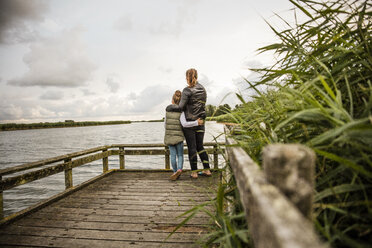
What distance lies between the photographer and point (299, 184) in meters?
0.50

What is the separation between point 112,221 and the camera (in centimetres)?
272

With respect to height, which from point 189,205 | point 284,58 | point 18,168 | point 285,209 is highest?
point 284,58

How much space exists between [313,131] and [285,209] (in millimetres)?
785

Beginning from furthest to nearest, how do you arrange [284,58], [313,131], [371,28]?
[284,58], [371,28], [313,131]

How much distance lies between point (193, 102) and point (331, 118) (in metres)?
3.39

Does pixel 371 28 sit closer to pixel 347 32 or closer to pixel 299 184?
pixel 347 32

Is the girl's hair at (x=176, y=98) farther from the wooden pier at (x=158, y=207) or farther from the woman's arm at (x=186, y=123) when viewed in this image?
the wooden pier at (x=158, y=207)

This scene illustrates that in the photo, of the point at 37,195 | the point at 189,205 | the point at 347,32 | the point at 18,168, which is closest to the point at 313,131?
the point at 347,32

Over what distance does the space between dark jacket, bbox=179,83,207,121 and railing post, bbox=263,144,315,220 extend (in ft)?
11.8

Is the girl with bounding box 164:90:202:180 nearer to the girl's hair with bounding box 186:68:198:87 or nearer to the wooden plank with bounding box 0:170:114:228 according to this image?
the girl's hair with bounding box 186:68:198:87

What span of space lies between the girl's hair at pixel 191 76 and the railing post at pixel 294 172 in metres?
3.70

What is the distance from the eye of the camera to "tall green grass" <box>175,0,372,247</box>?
73cm

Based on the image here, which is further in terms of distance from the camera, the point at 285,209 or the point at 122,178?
the point at 122,178

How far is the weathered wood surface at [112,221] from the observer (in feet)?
7.45
